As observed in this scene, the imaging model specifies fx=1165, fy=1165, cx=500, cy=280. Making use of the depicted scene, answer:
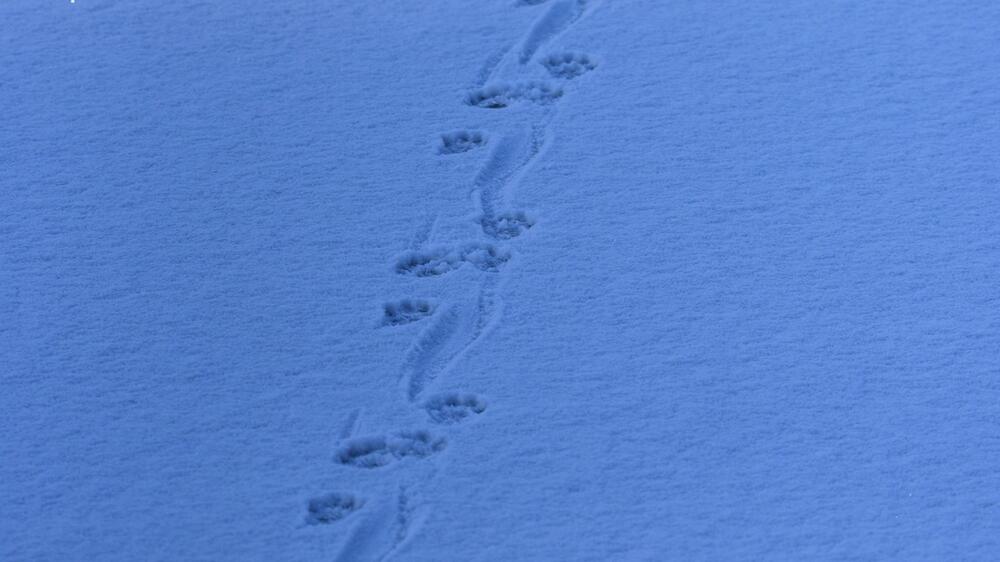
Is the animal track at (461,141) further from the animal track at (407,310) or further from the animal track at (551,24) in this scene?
the animal track at (407,310)

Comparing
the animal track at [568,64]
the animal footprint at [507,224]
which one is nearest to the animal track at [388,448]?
the animal footprint at [507,224]

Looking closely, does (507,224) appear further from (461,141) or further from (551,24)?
(551,24)

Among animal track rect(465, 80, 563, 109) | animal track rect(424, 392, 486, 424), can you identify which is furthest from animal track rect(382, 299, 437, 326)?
animal track rect(465, 80, 563, 109)

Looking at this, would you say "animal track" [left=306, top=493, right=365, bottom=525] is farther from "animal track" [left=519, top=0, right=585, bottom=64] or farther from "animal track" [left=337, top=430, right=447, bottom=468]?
"animal track" [left=519, top=0, right=585, bottom=64]

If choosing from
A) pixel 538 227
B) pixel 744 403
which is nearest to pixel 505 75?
pixel 538 227


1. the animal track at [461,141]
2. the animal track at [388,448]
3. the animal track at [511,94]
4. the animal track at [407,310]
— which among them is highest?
the animal track at [511,94]

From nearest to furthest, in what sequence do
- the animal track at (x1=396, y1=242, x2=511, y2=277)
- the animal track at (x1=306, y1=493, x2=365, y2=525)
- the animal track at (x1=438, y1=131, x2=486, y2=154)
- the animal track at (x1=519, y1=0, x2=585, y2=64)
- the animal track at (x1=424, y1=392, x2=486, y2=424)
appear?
the animal track at (x1=306, y1=493, x2=365, y2=525) < the animal track at (x1=424, y1=392, x2=486, y2=424) < the animal track at (x1=396, y1=242, x2=511, y2=277) < the animal track at (x1=438, y1=131, x2=486, y2=154) < the animal track at (x1=519, y1=0, x2=585, y2=64)

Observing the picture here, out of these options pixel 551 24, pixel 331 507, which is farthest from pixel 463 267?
pixel 551 24

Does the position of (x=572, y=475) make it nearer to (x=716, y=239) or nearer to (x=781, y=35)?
(x=716, y=239)
